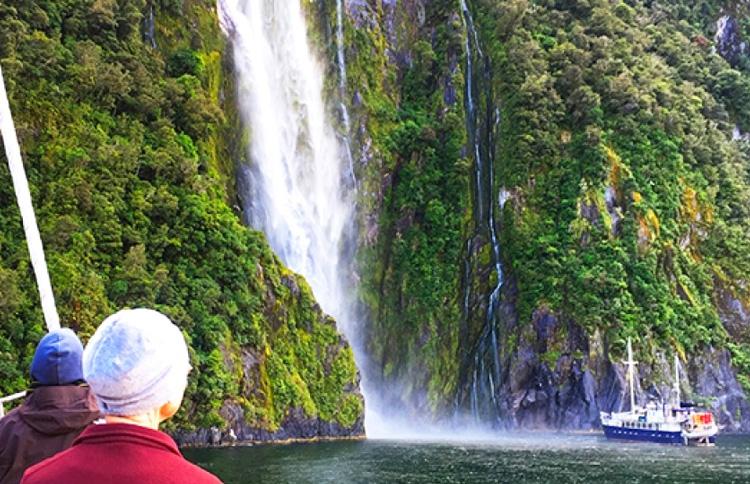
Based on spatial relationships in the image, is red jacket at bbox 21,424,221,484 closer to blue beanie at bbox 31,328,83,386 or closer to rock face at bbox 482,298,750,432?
blue beanie at bbox 31,328,83,386

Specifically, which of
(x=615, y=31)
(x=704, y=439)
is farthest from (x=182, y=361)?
(x=615, y=31)

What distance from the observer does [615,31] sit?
199 feet

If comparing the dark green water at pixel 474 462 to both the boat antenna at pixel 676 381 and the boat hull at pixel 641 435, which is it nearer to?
the boat hull at pixel 641 435

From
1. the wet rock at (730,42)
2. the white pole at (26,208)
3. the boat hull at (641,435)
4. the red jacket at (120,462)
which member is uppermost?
the wet rock at (730,42)

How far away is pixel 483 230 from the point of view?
173ft

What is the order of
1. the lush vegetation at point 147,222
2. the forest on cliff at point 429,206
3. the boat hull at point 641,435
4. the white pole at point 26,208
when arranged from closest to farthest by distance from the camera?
1. the white pole at point 26,208
2. the lush vegetation at point 147,222
3. the forest on cliff at point 429,206
4. the boat hull at point 641,435

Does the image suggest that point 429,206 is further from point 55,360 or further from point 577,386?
point 55,360

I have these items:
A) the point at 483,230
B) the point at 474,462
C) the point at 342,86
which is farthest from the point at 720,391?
the point at 474,462

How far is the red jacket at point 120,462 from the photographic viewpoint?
258cm

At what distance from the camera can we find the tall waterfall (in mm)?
45844

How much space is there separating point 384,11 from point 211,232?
23.6 meters

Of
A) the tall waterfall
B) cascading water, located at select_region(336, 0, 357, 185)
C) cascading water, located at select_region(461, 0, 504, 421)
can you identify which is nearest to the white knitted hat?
the tall waterfall

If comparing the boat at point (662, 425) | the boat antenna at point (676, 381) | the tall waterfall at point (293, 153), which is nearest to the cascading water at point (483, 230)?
the tall waterfall at point (293, 153)

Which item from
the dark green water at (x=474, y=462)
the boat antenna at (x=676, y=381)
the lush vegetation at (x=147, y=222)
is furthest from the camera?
the boat antenna at (x=676, y=381)
